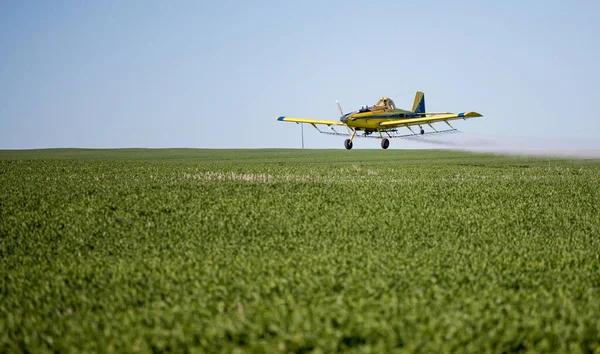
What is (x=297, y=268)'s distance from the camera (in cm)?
1152

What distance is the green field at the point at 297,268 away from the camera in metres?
7.64

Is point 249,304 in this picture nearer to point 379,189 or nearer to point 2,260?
point 2,260

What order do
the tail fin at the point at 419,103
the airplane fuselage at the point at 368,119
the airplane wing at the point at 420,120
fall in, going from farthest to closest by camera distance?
the tail fin at the point at 419,103 < the airplane fuselage at the point at 368,119 < the airplane wing at the point at 420,120

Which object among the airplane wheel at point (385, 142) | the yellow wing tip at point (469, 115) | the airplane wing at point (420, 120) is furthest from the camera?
the airplane wheel at point (385, 142)

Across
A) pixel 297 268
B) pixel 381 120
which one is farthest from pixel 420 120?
pixel 297 268

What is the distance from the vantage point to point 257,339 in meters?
7.39

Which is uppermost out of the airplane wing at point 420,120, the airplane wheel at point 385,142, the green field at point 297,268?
the airplane wing at point 420,120

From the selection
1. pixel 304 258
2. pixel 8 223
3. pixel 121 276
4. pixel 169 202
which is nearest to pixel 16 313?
pixel 121 276

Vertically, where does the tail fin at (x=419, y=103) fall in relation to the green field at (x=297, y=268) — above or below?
above

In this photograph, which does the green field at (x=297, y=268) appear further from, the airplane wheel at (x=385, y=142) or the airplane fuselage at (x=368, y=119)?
the airplane wheel at (x=385, y=142)

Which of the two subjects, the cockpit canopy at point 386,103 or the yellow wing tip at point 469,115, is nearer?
the yellow wing tip at point 469,115

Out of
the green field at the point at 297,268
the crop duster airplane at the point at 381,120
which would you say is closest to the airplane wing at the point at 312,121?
the crop duster airplane at the point at 381,120

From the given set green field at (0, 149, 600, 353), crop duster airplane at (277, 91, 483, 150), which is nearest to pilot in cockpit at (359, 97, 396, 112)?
crop duster airplane at (277, 91, 483, 150)

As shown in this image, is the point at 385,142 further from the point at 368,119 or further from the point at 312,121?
the point at 312,121
